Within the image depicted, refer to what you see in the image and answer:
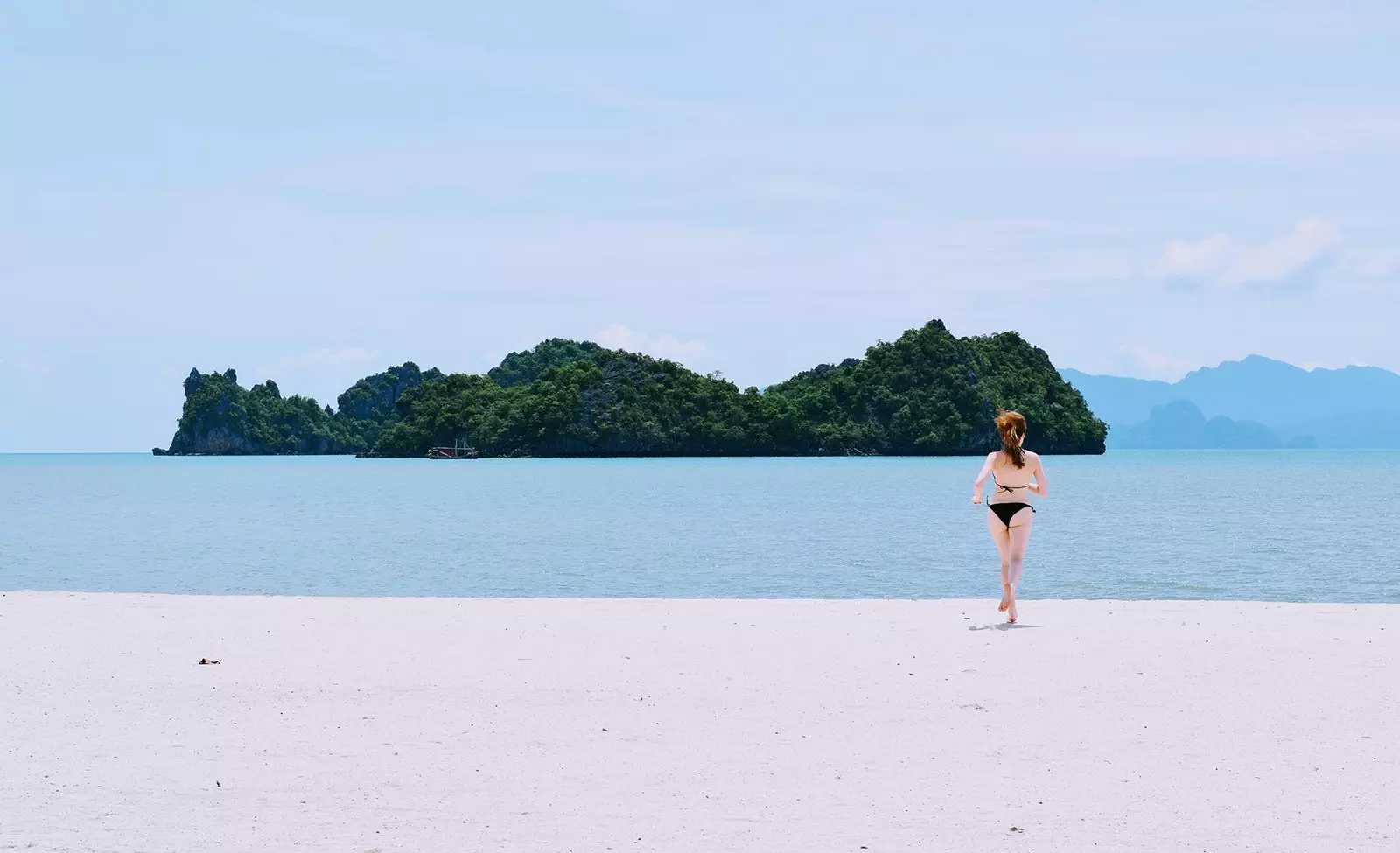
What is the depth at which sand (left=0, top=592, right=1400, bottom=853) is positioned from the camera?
22.9ft

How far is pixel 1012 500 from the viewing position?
46.0 feet

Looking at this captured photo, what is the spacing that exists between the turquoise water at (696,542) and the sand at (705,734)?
42.8 feet

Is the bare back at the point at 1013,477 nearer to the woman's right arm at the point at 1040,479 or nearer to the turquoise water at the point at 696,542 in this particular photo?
the woman's right arm at the point at 1040,479

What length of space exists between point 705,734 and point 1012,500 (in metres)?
5.99

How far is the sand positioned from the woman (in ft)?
1.97

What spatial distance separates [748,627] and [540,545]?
93.2 feet

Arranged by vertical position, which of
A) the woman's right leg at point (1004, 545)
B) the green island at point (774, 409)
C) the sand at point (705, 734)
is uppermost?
the green island at point (774, 409)

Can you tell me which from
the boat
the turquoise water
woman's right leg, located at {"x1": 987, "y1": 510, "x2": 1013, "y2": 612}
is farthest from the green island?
woman's right leg, located at {"x1": 987, "y1": 510, "x2": 1013, "y2": 612}

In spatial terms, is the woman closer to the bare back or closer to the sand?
the bare back

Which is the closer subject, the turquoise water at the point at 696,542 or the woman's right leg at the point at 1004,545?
the woman's right leg at the point at 1004,545

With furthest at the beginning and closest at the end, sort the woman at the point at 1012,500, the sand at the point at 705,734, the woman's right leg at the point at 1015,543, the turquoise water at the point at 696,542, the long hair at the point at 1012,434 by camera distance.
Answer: the turquoise water at the point at 696,542 → the woman's right leg at the point at 1015,543 → the woman at the point at 1012,500 → the long hair at the point at 1012,434 → the sand at the point at 705,734

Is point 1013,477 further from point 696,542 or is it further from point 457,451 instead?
point 457,451

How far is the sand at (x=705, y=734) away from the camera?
6.98 metres

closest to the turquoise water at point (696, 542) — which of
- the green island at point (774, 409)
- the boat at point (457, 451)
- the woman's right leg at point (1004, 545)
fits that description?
the woman's right leg at point (1004, 545)
